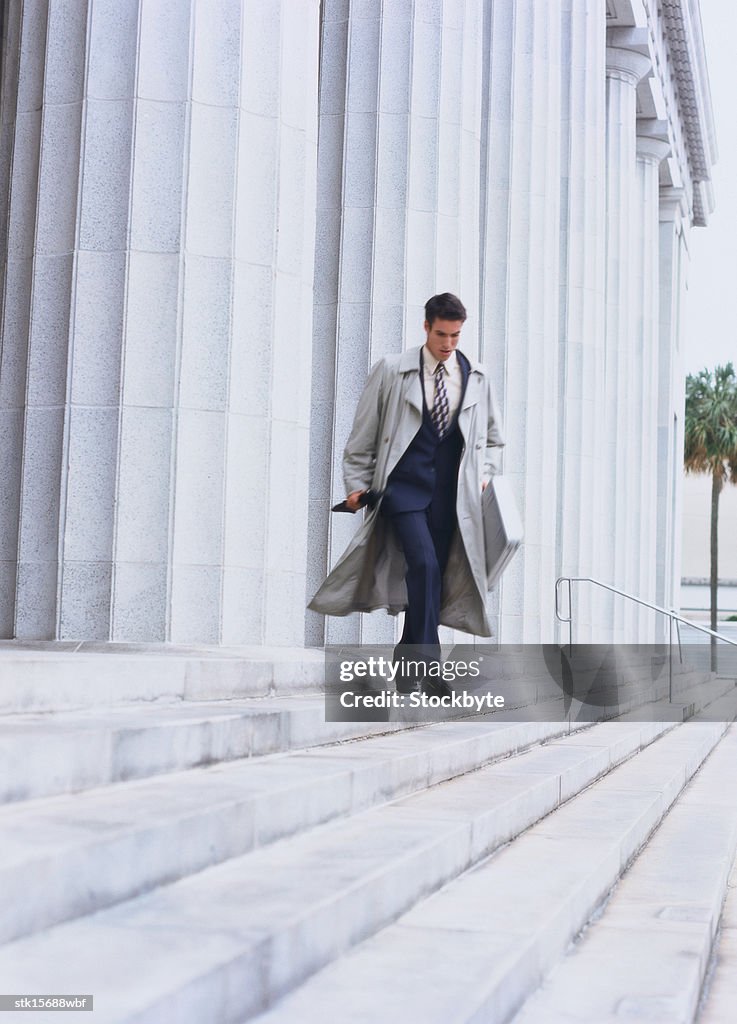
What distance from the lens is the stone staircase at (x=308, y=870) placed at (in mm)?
3322

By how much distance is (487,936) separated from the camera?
4387mm

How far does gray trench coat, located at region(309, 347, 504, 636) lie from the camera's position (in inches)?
329

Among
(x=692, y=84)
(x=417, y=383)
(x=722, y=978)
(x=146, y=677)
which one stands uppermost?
(x=692, y=84)

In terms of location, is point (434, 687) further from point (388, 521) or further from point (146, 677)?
point (146, 677)

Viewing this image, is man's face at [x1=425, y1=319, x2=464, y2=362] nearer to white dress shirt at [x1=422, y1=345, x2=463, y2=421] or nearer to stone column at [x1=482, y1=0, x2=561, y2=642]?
white dress shirt at [x1=422, y1=345, x2=463, y2=421]

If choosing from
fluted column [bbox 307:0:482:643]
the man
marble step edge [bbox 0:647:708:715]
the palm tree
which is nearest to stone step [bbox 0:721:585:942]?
marble step edge [bbox 0:647:708:715]

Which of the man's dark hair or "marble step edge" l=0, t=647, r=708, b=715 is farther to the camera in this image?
the man's dark hair

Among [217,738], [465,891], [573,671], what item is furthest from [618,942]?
[573,671]

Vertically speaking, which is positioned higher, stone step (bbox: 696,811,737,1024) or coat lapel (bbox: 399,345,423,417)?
coat lapel (bbox: 399,345,423,417)

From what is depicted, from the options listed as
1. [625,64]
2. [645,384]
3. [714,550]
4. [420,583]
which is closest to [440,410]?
[420,583]

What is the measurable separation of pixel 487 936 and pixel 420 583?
3.83m

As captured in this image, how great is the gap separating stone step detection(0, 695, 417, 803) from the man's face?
2.48 meters

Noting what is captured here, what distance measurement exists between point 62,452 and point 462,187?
647cm

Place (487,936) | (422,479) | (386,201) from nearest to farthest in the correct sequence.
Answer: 1. (487,936)
2. (422,479)
3. (386,201)
